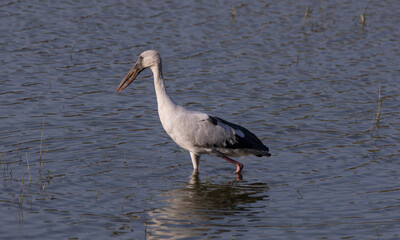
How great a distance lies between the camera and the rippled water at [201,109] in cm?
896

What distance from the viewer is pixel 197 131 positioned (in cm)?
1036

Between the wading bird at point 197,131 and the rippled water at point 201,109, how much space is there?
1.30 ft

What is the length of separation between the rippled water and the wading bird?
397 mm

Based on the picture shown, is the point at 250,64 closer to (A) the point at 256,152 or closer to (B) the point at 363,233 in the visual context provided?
(A) the point at 256,152

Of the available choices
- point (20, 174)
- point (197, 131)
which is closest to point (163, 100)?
point (197, 131)

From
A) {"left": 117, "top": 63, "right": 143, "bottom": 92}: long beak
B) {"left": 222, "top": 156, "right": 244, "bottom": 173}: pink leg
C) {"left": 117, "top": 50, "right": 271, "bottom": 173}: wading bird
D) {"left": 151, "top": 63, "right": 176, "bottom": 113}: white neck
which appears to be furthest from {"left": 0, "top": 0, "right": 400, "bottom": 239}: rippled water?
{"left": 117, "top": 63, "right": 143, "bottom": 92}: long beak

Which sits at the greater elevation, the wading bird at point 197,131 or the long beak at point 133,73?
the long beak at point 133,73

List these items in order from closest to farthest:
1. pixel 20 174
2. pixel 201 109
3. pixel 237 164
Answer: pixel 20 174
pixel 237 164
pixel 201 109

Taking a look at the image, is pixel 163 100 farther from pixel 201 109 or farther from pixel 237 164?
pixel 201 109

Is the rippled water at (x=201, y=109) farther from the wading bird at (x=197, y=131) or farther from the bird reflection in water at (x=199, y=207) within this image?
the wading bird at (x=197, y=131)

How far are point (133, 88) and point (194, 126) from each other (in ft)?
15.2

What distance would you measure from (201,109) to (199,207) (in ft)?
13.9

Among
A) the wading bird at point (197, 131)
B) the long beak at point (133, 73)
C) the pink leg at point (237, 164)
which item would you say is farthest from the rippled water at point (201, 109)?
the long beak at point (133, 73)

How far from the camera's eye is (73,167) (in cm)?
1057
